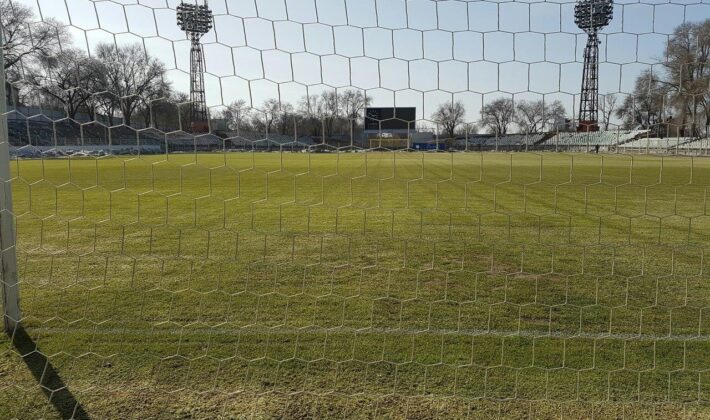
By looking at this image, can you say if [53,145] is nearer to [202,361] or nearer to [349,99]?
[202,361]

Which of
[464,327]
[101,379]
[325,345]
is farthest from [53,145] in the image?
[464,327]

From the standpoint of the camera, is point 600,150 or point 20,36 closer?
point 20,36

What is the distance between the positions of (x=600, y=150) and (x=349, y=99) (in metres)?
2.13

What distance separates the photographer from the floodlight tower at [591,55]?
2962 mm

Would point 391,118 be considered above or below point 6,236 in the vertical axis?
above

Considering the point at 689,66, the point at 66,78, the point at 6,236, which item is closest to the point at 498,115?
the point at 689,66

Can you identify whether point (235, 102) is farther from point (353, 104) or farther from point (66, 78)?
point (66, 78)

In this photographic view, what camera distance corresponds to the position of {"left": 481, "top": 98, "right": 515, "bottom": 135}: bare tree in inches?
129

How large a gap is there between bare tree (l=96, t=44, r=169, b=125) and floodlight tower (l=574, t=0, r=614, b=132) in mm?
2636

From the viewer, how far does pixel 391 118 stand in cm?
325

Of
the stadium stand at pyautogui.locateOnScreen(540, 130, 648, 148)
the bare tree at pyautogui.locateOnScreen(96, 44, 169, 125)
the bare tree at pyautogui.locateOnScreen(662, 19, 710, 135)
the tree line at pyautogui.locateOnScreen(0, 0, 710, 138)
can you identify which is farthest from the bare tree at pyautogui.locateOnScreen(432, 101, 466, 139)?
the bare tree at pyautogui.locateOnScreen(96, 44, 169, 125)

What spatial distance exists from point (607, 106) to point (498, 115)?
67 centimetres

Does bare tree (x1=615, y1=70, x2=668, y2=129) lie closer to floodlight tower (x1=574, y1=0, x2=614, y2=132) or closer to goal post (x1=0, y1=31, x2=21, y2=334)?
floodlight tower (x1=574, y1=0, x2=614, y2=132)

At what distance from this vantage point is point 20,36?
3.40 meters
